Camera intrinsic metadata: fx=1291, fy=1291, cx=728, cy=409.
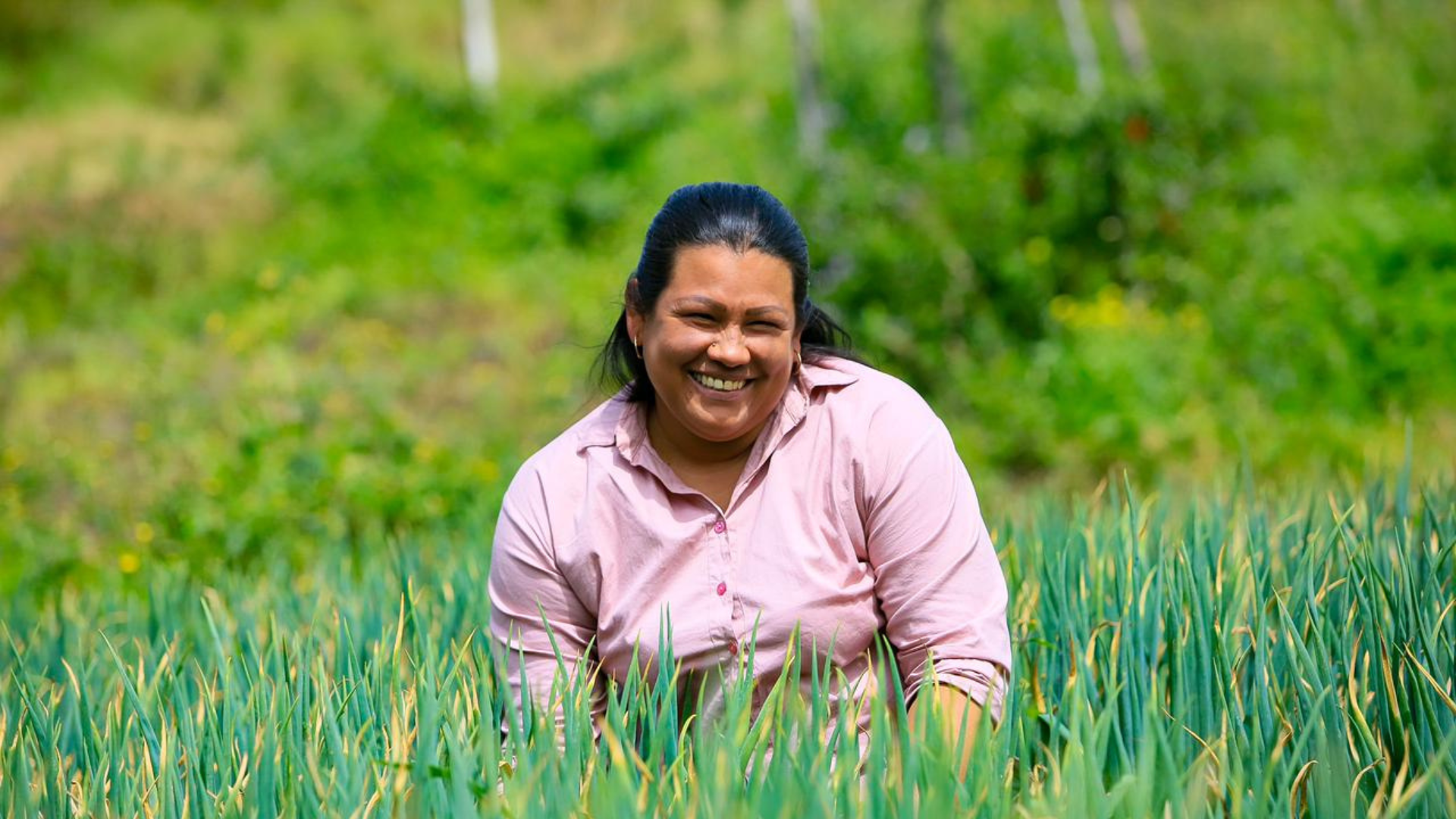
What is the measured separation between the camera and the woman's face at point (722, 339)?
1.70 meters

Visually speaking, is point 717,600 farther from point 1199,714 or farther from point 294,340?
point 294,340

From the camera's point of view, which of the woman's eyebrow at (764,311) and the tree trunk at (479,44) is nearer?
the woman's eyebrow at (764,311)

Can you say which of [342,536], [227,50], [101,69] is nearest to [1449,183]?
[342,536]

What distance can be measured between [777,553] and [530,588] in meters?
0.35

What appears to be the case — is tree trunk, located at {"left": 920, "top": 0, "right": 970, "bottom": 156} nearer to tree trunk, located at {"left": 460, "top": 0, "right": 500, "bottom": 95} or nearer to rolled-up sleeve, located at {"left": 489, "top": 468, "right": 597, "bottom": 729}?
tree trunk, located at {"left": 460, "top": 0, "right": 500, "bottom": 95}

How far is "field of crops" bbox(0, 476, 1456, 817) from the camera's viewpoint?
4.09ft

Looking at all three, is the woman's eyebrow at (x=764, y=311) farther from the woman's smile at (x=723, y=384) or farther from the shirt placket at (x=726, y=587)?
the shirt placket at (x=726, y=587)

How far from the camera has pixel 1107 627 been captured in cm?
196

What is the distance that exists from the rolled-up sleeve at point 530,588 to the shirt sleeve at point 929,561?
1.40 feet

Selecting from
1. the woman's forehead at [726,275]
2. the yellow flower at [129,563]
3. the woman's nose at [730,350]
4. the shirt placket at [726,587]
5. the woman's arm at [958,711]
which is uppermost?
the woman's forehead at [726,275]

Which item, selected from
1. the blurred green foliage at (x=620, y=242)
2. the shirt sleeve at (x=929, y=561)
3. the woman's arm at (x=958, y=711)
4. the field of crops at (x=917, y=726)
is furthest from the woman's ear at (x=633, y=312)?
the woman's arm at (x=958, y=711)

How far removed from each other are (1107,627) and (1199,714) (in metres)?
0.32

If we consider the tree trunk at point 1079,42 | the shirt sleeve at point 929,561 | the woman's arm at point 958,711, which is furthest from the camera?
the tree trunk at point 1079,42

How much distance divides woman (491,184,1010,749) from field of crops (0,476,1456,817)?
0.10m
